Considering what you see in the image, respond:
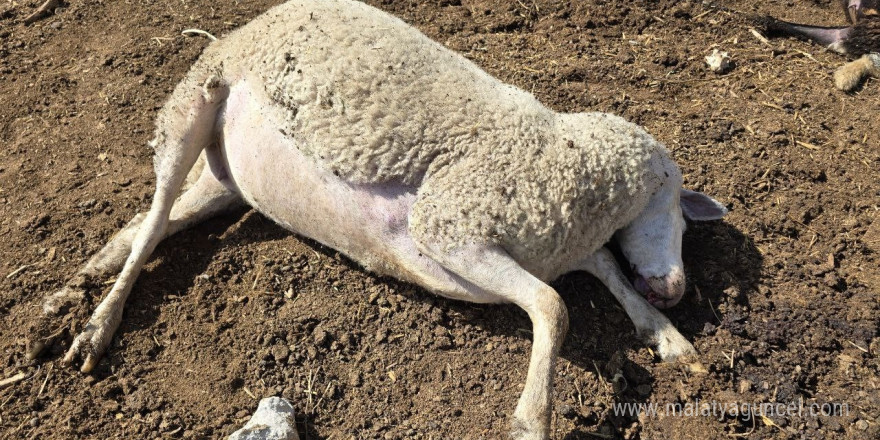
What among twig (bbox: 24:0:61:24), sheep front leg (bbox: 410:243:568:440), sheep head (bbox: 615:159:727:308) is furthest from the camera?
twig (bbox: 24:0:61:24)

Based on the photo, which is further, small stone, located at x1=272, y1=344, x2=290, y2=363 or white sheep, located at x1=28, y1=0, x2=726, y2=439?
small stone, located at x1=272, y1=344, x2=290, y2=363

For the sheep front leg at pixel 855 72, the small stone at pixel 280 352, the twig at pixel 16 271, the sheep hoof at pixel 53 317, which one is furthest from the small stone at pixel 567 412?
the sheep front leg at pixel 855 72

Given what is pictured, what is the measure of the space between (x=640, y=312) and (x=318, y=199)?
1.74 m

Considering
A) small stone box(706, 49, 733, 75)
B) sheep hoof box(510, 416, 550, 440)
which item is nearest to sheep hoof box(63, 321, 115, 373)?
sheep hoof box(510, 416, 550, 440)

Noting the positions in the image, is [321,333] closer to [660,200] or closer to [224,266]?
[224,266]

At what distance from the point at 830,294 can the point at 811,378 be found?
22.1 inches

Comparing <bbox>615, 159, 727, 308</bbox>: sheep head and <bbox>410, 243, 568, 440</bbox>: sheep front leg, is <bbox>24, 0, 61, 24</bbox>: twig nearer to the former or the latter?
<bbox>410, 243, 568, 440</bbox>: sheep front leg

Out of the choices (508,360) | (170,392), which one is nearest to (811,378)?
(508,360)

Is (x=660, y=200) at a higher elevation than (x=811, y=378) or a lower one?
higher

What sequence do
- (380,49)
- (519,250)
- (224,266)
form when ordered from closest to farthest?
(519,250) < (380,49) < (224,266)

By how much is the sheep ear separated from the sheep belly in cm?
134

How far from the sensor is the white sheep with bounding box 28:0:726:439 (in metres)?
3.12

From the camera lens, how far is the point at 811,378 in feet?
10.6

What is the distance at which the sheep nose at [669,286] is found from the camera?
3438 mm
